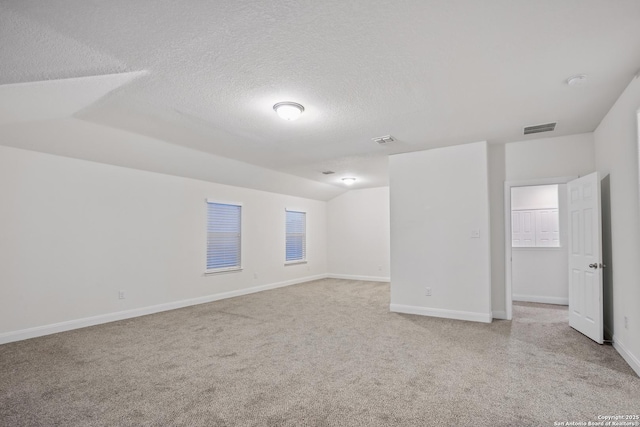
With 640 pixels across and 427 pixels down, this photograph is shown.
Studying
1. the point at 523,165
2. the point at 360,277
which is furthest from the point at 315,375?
the point at 360,277

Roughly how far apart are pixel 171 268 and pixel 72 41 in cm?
410

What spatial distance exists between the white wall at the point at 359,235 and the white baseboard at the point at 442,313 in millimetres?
3323

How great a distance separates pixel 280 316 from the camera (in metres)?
4.98

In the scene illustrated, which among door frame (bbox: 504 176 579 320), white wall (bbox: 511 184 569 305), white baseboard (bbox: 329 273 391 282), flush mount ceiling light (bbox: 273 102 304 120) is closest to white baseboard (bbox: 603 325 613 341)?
door frame (bbox: 504 176 579 320)

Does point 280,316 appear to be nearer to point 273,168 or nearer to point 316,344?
point 316,344

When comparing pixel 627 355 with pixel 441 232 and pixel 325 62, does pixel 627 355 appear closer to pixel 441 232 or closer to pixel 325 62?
pixel 441 232

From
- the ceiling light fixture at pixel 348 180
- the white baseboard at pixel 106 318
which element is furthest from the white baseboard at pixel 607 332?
the white baseboard at pixel 106 318

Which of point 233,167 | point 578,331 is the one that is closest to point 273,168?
point 233,167

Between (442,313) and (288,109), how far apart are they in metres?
3.64

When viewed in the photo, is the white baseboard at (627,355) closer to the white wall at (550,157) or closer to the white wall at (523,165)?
the white wall at (523,165)

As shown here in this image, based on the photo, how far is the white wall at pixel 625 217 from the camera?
9.41 feet

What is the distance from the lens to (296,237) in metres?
8.67

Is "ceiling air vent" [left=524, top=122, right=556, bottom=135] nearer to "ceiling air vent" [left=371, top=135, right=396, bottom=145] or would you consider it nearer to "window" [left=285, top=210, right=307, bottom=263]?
"ceiling air vent" [left=371, top=135, right=396, bottom=145]

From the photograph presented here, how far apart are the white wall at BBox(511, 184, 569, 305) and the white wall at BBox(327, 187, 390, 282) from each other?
3.09m
